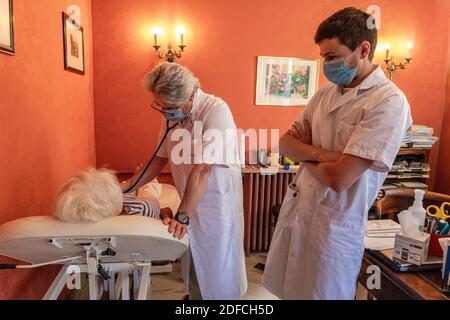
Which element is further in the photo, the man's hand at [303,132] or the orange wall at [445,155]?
the orange wall at [445,155]

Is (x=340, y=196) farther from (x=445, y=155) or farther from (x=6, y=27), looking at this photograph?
(x=445, y=155)

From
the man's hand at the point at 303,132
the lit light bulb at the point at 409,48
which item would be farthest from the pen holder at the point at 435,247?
the lit light bulb at the point at 409,48

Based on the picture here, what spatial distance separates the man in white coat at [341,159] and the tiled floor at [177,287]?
1094mm

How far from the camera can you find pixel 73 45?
2182 millimetres

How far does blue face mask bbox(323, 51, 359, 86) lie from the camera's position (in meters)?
1.12

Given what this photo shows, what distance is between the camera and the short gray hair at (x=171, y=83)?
4.25 feet

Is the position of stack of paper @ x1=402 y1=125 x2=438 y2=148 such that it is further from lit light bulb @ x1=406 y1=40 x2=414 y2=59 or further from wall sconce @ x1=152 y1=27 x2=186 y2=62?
wall sconce @ x1=152 y1=27 x2=186 y2=62

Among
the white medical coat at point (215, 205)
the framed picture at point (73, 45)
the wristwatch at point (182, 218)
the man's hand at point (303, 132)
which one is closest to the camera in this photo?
the wristwatch at point (182, 218)

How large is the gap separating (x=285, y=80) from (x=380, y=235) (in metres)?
1.97

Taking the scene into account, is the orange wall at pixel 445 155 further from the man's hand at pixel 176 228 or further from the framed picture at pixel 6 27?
the framed picture at pixel 6 27

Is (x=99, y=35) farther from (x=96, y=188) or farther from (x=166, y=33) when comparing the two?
(x=96, y=188)

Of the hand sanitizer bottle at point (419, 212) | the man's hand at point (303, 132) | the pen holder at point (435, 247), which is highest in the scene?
the man's hand at point (303, 132)

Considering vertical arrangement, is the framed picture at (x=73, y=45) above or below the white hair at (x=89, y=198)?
above
